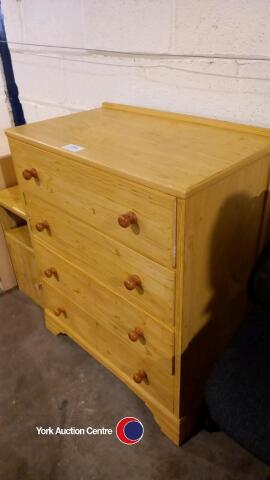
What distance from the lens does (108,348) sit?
4.31ft

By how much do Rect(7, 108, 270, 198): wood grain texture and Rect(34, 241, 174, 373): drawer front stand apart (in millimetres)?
410

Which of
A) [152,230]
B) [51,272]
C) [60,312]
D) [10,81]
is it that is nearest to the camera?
[152,230]

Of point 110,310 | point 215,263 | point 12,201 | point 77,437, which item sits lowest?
point 77,437

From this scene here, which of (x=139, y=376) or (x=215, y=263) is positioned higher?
(x=215, y=263)

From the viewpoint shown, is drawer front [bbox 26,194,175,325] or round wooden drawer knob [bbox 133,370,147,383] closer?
drawer front [bbox 26,194,175,325]

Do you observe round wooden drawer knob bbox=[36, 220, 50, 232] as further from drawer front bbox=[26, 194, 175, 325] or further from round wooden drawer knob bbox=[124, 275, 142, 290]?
round wooden drawer knob bbox=[124, 275, 142, 290]

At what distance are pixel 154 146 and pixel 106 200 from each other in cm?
20

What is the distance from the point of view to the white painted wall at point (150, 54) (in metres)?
1.04

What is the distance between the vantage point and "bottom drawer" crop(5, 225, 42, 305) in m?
1.65

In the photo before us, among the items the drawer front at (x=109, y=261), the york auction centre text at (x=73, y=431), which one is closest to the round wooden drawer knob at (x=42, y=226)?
the drawer front at (x=109, y=261)

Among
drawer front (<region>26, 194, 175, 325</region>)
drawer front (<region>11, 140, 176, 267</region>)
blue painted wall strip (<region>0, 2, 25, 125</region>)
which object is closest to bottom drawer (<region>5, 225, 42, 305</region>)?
drawer front (<region>26, 194, 175, 325</region>)

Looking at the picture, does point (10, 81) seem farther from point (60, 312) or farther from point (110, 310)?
point (110, 310)

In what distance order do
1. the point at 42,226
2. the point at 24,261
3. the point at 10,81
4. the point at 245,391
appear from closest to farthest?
the point at 245,391
the point at 42,226
the point at 24,261
the point at 10,81

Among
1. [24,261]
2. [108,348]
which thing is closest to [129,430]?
[108,348]
